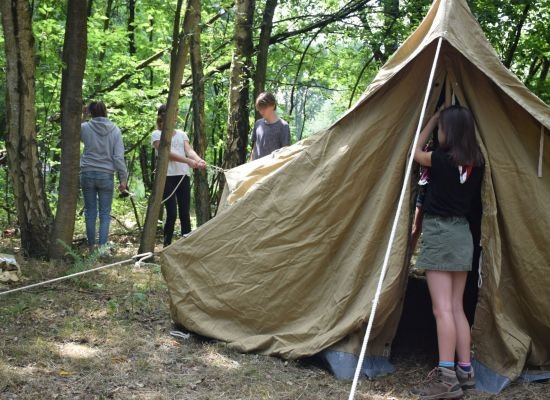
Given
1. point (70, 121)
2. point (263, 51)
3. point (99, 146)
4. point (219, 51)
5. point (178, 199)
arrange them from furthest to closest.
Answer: point (219, 51)
point (263, 51)
point (178, 199)
point (99, 146)
point (70, 121)

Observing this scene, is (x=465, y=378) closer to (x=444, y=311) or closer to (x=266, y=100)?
(x=444, y=311)

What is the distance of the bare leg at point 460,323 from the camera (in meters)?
3.59

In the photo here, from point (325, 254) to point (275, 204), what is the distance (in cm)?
50

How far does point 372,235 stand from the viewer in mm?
3982

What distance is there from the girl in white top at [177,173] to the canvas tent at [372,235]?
2746 mm

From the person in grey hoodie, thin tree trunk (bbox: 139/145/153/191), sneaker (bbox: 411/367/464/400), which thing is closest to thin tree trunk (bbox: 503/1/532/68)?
the person in grey hoodie

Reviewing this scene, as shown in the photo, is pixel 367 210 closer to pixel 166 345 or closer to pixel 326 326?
pixel 326 326

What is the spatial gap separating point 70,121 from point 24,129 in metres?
0.53

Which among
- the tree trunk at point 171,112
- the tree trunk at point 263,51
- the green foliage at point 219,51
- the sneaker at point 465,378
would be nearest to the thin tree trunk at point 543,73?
the green foliage at point 219,51

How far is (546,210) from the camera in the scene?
3.82 metres

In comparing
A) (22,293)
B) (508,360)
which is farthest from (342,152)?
(22,293)

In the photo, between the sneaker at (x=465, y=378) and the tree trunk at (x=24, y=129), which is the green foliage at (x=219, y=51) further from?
the sneaker at (x=465, y=378)

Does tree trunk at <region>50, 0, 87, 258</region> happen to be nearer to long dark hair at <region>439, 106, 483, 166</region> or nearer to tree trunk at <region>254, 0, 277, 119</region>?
tree trunk at <region>254, 0, 277, 119</region>

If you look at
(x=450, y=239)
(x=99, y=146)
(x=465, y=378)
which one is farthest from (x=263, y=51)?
(x=465, y=378)
